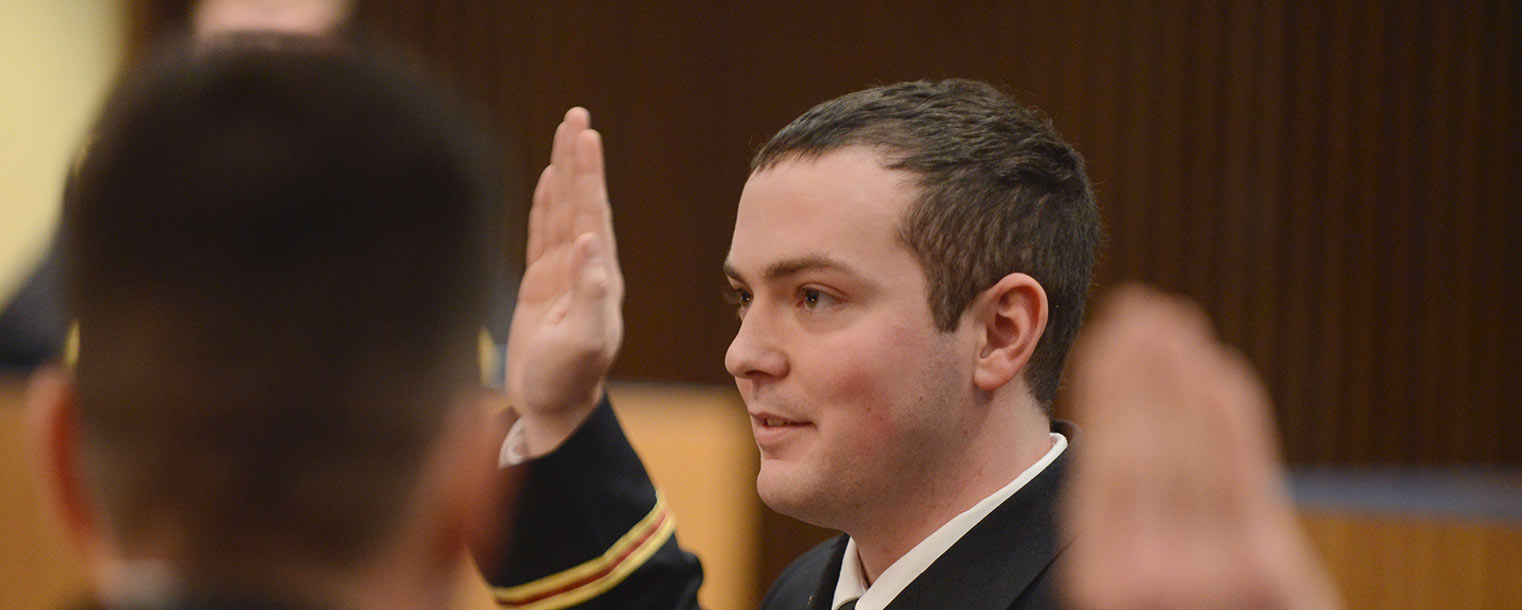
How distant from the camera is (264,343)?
2.13 ft

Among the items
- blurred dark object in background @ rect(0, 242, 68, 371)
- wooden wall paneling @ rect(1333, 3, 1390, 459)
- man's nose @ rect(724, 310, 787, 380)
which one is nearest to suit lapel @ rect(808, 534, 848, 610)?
man's nose @ rect(724, 310, 787, 380)

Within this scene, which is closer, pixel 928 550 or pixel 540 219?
pixel 928 550

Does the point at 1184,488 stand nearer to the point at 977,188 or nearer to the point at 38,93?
the point at 977,188

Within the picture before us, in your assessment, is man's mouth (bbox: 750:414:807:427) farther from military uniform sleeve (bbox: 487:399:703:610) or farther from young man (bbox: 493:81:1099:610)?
military uniform sleeve (bbox: 487:399:703:610)

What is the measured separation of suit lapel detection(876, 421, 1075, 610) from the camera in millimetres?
1369

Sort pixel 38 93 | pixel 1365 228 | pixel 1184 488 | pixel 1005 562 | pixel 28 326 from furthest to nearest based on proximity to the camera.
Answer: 1. pixel 38 93
2. pixel 1365 228
3. pixel 28 326
4. pixel 1005 562
5. pixel 1184 488

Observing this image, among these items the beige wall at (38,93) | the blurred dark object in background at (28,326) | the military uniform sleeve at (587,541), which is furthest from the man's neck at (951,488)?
the beige wall at (38,93)

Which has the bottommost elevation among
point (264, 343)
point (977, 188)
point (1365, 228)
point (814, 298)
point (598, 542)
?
point (1365, 228)

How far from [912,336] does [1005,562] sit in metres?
0.24

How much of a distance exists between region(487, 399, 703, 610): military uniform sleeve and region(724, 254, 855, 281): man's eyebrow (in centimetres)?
33

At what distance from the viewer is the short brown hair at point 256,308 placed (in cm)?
64

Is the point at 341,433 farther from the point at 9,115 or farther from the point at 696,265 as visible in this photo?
the point at 9,115

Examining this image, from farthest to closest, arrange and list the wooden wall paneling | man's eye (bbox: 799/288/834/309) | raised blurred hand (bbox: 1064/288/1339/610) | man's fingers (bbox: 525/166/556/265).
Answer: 1. the wooden wall paneling
2. man's fingers (bbox: 525/166/556/265)
3. man's eye (bbox: 799/288/834/309)
4. raised blurred hand (bbox: 1064/288/1339/610)

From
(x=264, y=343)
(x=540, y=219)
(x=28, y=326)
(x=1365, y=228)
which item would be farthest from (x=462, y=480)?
(x=1365, y=228)
